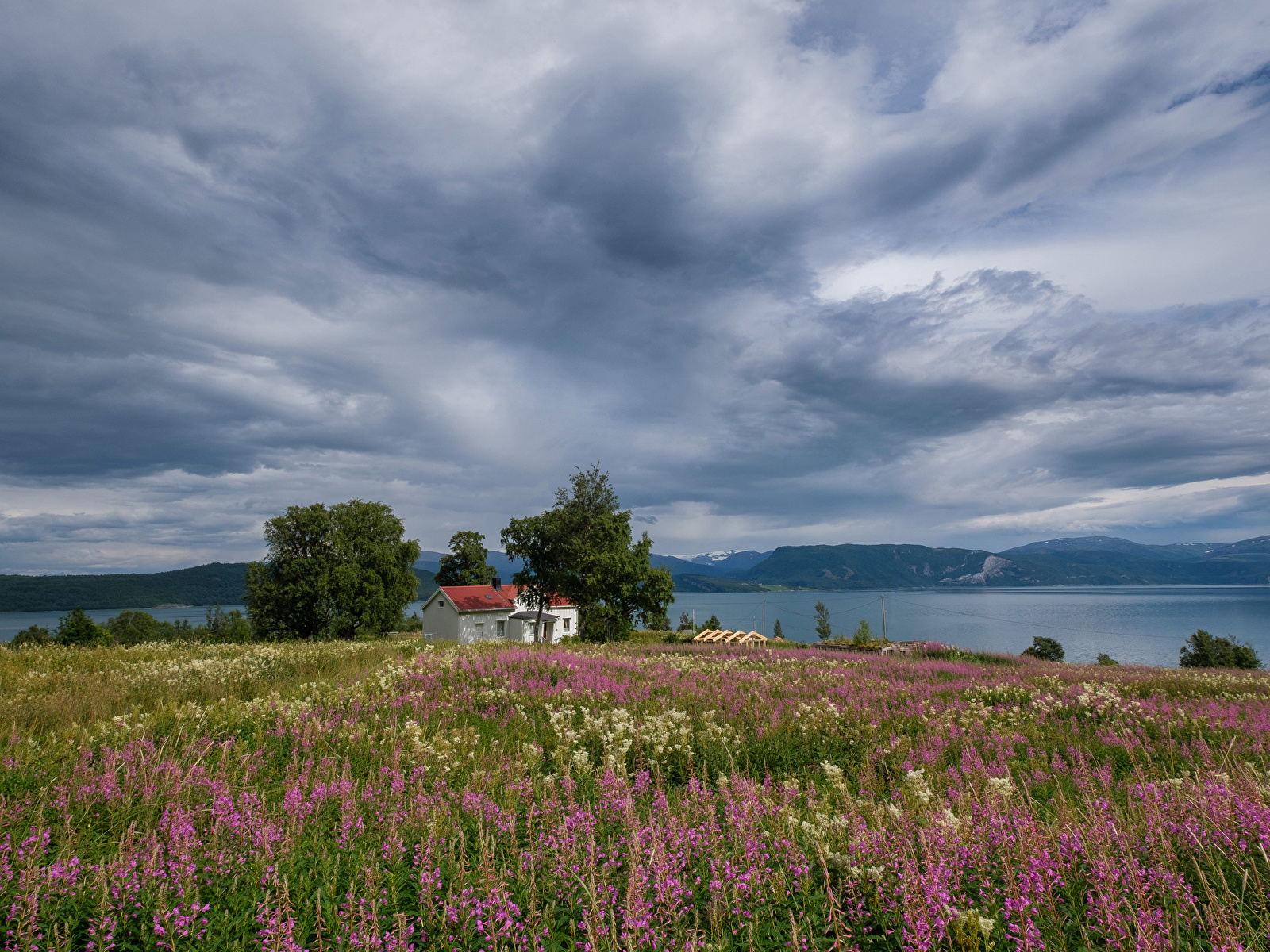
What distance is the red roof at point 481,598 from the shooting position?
6588 cm

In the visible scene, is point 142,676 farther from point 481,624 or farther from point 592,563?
point 481,624

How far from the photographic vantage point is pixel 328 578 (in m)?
56.2

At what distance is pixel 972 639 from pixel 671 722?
16448cm

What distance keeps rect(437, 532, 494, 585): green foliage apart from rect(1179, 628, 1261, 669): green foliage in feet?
268

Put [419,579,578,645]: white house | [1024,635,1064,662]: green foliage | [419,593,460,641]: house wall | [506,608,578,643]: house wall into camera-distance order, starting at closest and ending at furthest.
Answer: [419,579,578,645]: white house < [419,593,460,641]: house wall < [506,608,578,643]: house wall < [1024,635,1064,662]: green foliage

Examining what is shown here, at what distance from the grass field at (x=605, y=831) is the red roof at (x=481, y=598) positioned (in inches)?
2211

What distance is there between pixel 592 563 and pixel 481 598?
26917 millimetres

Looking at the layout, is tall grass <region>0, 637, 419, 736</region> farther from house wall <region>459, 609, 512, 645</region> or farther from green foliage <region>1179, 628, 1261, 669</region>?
green foliage <region>1179, 628, 1261, 669</region>

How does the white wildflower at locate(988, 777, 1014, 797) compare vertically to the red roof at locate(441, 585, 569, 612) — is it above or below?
above

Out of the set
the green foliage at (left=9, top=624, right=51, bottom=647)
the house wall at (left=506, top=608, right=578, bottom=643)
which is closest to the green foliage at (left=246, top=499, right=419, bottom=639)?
the house wall at (left=506, top=608, right=578, bottom=643)

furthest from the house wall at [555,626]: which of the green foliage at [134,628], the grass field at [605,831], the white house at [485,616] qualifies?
the green foliage at [134,628]

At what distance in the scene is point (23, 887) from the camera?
3525 mm

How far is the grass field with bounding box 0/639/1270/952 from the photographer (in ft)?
11.4

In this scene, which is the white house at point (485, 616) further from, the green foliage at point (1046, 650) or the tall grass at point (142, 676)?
the green foliage at point (1046, 650)
